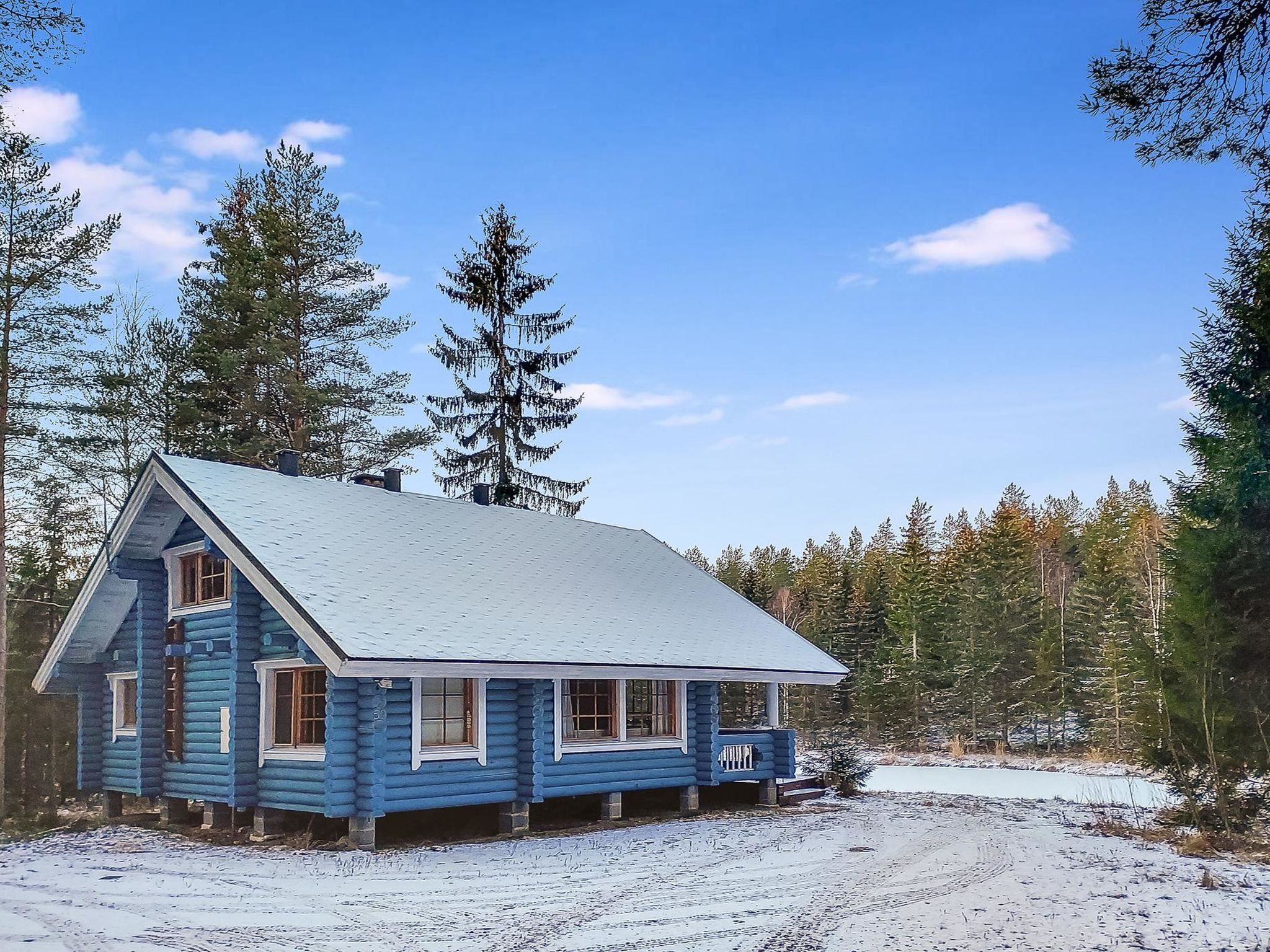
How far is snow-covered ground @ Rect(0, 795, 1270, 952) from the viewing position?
9.25 m

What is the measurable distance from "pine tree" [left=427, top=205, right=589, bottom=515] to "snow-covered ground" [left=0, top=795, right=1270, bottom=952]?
60.9 feet

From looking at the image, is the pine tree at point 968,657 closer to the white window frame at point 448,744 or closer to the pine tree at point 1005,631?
→ the pine tree at point 1005,631

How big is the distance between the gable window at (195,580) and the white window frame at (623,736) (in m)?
5.07

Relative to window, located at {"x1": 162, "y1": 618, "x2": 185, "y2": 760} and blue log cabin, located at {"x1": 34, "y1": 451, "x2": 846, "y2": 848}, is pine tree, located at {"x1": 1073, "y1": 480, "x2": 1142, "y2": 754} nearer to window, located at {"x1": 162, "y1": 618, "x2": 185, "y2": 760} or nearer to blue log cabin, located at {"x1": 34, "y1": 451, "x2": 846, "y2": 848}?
blue log cabin, located at {"x1": 34, "y1": 451, "x2": 846, "y2": 848}

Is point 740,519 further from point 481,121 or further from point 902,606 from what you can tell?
point 481,121

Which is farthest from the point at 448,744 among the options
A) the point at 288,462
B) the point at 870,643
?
the point at 870,643

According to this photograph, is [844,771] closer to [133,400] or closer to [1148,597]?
[133,400]

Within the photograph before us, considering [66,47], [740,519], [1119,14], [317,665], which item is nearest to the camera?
[66,47]

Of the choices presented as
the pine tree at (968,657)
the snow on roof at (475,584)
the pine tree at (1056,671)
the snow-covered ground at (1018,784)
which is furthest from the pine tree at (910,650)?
the snow on roof at (475,584)

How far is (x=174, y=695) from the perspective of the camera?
1712 centimetres

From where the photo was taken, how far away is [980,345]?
24.5m

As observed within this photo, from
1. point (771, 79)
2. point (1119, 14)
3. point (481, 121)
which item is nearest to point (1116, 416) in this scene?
point (771, 79)

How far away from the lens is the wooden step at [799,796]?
67.3 feet

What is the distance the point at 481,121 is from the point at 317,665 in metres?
11.0
